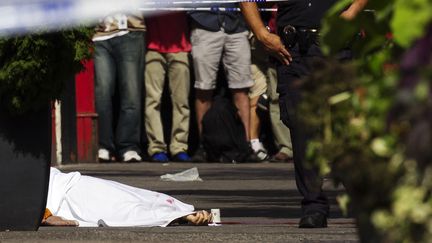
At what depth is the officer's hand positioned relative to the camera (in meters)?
8.33

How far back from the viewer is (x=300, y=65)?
27.2 feet

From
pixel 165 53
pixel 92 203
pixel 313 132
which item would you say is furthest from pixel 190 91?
pixel 313 132

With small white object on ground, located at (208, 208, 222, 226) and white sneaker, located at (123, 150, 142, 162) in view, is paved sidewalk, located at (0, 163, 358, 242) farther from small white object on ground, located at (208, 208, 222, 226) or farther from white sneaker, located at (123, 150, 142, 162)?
white sneaker, located at (123, 150, 142, 162)

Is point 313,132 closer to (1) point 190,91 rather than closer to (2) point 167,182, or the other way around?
(2) point 167,182

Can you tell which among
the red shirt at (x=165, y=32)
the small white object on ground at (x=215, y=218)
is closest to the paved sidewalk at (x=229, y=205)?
the small white object on ground at (x=215, y=218)

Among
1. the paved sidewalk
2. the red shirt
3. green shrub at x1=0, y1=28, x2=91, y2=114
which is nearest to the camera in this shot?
green shrub at x1=0, y1=28, x2=91, y2=114

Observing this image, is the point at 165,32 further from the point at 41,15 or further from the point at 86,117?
the point at 41,15

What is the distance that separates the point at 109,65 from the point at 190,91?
1.23 meters

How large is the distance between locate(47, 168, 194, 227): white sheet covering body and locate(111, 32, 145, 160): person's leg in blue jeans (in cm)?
630

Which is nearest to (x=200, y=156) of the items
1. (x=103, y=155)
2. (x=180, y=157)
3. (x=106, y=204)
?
(x=180, y=157)

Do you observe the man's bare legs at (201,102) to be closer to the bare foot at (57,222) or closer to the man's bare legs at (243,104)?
the man's bare legs at (243,104)

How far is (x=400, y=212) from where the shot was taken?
289 centimetres

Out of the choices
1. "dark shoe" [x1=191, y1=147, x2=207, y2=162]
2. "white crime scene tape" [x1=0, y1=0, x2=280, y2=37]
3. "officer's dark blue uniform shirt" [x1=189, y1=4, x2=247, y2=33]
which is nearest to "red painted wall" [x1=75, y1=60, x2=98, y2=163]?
"dark shoe" [x1=191, y1=147, x2=207, y2=162]

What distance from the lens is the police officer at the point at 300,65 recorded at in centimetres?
825
